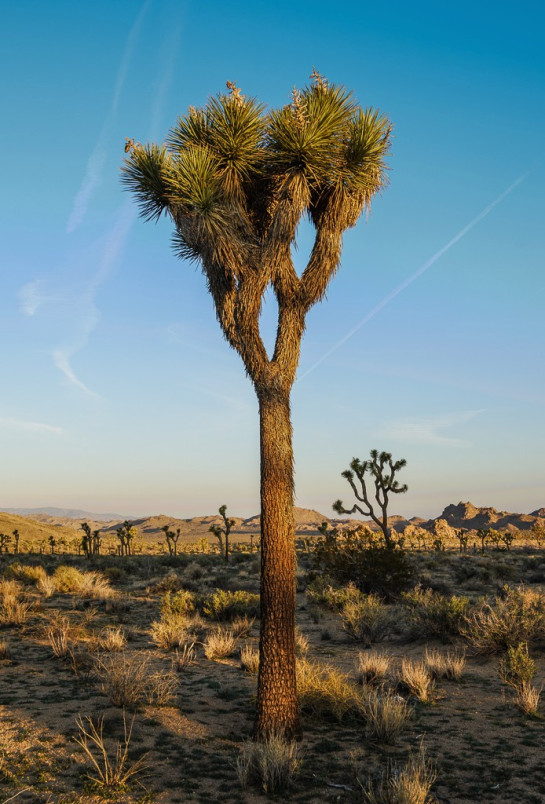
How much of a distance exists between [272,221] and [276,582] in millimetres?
4887

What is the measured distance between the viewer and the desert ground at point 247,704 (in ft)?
19.2

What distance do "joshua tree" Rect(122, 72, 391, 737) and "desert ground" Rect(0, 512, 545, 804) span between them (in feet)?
3.58

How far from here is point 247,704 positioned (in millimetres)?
8617

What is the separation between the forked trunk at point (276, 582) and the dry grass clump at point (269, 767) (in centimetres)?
76

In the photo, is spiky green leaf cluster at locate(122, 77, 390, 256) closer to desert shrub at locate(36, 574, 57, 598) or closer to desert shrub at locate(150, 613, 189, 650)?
desert shrub at locate(150, 613, 189, 650)

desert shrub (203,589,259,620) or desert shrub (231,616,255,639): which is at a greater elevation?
desert shrub (203,589,259,620)

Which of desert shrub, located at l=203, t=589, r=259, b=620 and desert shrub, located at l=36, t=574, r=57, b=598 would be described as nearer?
desert shrub, located at l=203, t=589, r=259, b=620

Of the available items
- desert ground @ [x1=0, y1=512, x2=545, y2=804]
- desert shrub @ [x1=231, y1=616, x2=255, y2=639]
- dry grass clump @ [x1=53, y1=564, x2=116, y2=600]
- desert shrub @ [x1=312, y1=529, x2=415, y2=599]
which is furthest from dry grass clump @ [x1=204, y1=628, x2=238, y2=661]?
desert shrub @ [x1=312, y1=529, x2=415, y2=599]

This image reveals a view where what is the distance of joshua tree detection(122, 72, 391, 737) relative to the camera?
714 centimetres

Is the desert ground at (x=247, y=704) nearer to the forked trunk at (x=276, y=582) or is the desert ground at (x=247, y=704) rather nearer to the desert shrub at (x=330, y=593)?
the forked trunk at (x=276, y=582)

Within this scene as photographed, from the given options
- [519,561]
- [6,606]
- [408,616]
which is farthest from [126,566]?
[519,561]

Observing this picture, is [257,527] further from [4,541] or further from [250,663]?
[250,663]

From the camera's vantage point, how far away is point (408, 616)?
13898 mm

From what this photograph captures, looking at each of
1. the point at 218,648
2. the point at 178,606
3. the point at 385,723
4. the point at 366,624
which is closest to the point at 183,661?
the point at 218,648
